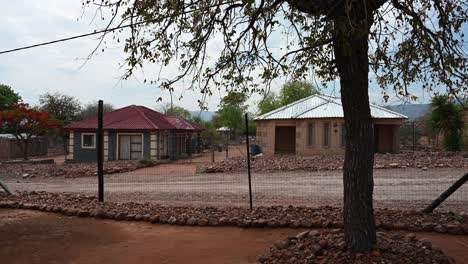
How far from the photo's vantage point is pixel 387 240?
234 inches

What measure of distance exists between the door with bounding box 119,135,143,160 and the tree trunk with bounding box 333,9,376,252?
27382 millimetres

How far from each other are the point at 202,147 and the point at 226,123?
1158 inches

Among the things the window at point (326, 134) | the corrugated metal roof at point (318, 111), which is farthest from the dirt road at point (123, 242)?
the window at point (326, 134)

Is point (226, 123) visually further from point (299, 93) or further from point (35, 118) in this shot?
point (35, 118)

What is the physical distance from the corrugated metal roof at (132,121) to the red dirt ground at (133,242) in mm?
23267

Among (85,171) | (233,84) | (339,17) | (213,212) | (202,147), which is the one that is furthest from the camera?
(202,147)

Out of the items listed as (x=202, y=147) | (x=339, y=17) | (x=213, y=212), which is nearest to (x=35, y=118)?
(x=202, y=147)

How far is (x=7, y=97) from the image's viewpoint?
55.1 metres

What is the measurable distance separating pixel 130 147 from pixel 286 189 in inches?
Result: 765

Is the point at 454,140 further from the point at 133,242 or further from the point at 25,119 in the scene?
the point at 25,119

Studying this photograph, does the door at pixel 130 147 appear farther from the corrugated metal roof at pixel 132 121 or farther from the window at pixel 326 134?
the window at pixel 326 134

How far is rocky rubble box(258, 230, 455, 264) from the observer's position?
17.4 feet

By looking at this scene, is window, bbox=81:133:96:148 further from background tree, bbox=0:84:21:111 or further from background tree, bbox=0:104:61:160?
background tree, bbox=0:84:21:111

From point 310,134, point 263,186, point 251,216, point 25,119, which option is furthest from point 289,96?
point 251,216
